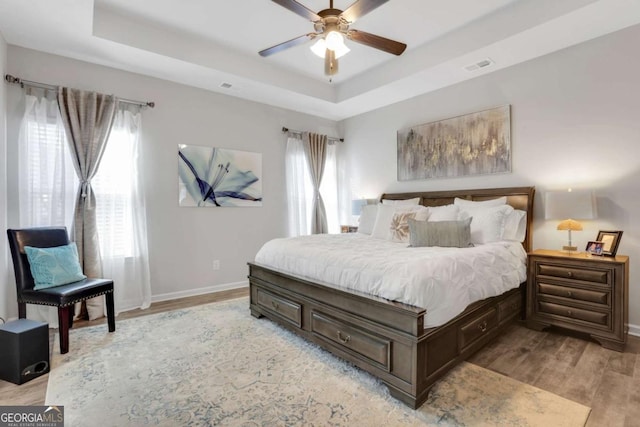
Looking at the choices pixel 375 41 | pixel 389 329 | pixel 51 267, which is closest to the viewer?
pixel 389 329

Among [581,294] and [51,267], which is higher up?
[51,267]

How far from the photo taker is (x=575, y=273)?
2.70 meters

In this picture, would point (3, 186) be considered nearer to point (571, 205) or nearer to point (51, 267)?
point (51, 267)

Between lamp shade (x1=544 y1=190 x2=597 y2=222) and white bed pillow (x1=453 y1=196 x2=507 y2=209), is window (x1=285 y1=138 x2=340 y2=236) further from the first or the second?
lamp shade (x1=544 y1=190 x2=597 y2=222)

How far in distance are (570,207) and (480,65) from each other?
1.84m

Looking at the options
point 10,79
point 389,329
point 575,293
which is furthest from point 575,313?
point 10,79

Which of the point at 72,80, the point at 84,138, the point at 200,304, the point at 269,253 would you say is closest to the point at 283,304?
the point at 269,253

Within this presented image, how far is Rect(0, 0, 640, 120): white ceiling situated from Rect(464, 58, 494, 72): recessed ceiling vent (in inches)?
2.2

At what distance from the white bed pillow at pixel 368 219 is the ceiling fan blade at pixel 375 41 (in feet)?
6.94

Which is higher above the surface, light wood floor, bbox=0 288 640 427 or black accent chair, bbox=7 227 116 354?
black accent chair, bbox=7 227 116 354

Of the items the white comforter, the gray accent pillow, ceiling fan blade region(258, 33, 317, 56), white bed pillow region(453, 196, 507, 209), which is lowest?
the white comforter

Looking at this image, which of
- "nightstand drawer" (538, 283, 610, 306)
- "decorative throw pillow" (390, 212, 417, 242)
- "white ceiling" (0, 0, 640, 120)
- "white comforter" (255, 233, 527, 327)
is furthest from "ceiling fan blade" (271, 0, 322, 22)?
"nightstand drawer" (538, 283, 610, 306)

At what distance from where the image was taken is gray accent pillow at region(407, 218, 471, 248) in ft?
9.36

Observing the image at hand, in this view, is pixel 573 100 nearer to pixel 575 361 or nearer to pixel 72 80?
pixel 575 361
